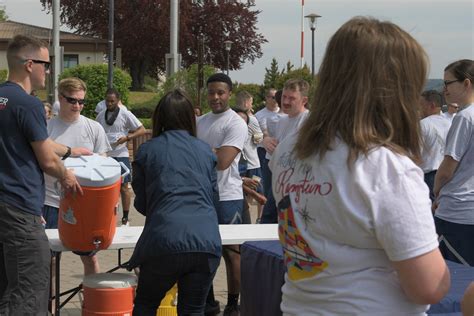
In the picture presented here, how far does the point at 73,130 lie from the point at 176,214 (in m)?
2.53

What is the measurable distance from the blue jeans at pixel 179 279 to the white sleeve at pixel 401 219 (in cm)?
238

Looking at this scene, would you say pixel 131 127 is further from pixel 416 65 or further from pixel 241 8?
pixel 241 8

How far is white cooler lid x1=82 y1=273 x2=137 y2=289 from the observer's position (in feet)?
17.2

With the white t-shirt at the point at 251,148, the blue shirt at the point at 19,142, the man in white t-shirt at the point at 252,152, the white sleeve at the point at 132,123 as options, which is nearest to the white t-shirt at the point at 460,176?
the blue shirt at the point at 19,142

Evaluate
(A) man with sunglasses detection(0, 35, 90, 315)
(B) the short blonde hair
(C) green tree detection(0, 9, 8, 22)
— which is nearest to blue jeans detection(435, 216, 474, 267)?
(A) man with sunglasses detection(0, 35, 90, 315)

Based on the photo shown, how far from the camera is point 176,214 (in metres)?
4.34

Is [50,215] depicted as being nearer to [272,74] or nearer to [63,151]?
[63,151]

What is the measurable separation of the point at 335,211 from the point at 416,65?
42 cm

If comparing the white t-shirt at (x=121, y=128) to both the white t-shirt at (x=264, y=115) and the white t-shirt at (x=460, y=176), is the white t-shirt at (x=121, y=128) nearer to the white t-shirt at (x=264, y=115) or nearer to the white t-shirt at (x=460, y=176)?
the white t-shirt at (x=264, y=115)

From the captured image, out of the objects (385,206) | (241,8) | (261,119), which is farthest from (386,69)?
(241,8)

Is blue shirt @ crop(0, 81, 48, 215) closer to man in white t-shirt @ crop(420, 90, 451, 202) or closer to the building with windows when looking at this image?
man in white t-shirt @ crop(420, 90, 451, 202)

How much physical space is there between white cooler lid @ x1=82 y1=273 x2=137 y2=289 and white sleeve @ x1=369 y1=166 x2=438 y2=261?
3466 millimetres

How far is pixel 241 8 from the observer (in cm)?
5153

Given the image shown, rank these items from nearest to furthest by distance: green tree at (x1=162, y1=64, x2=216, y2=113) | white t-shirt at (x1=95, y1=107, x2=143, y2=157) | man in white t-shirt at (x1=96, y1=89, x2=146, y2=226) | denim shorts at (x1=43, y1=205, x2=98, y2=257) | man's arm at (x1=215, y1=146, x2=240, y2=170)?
man's arm at (x1=215, y1=146, x2=240, y2=170) → denim shorts at (x1=43, y1=205, x2=98, y2=257) → man in white t-shirt at (x1=96, y1=89, x2=146, y2=226) → white t-shirt at (x1=95, y1=107, x2=143, y2=157) → green tree at (x1=162, y1=64, x2=216, y2=113)
